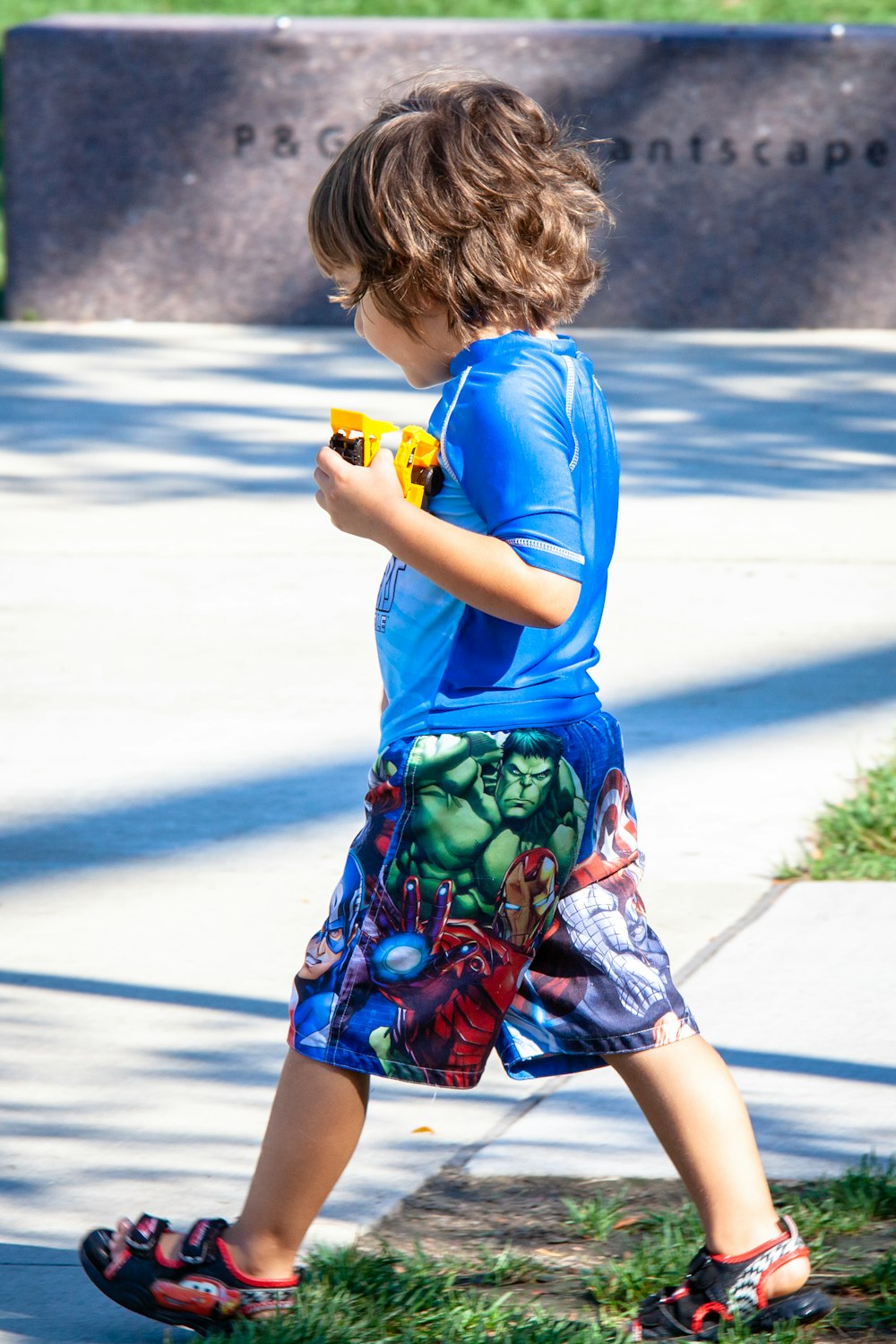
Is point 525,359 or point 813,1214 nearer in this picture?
point 525,359

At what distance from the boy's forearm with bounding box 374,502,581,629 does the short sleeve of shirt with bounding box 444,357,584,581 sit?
2 centimetres

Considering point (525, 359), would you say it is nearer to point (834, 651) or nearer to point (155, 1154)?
point (155, 1154)

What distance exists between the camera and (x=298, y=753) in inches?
182

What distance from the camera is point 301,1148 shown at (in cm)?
226

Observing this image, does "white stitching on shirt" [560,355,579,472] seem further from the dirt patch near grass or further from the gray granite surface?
the gray granite surface

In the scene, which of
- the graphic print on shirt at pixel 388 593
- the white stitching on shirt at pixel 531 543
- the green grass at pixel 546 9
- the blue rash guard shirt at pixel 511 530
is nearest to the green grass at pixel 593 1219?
the blue rash guard shirt at pixel 511 530

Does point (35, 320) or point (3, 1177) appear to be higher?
point (35, 320)

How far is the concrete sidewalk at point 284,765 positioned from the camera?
9.43ft

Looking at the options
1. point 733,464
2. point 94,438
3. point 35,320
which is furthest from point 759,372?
point 35,320

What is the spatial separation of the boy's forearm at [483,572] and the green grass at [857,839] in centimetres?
197

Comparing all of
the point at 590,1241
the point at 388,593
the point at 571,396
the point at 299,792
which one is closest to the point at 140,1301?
the point at 590,1241

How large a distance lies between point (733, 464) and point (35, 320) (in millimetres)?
4986

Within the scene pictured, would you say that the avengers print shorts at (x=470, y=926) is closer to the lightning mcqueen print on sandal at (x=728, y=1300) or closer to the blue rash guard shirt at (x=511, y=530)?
the blue rash guard shirt at (x=511, y=530)

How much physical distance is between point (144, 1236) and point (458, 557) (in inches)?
35.6
